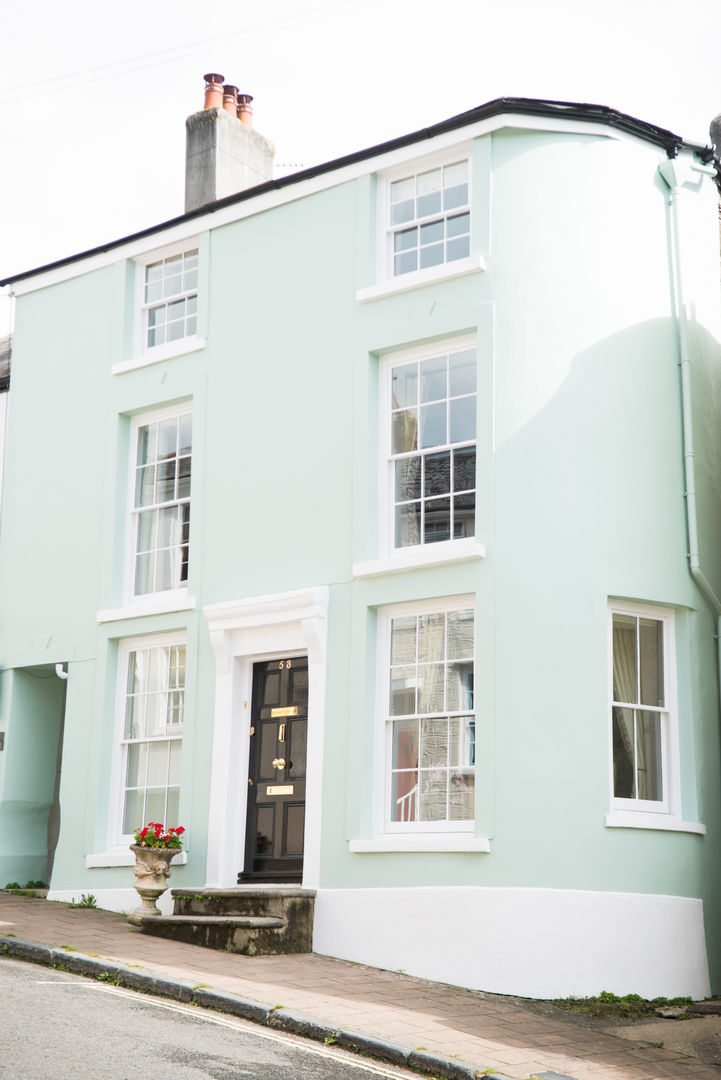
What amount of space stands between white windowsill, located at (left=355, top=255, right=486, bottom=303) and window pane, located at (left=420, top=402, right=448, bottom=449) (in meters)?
1.27

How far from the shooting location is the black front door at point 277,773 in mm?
13156

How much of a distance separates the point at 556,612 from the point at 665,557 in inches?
56.2

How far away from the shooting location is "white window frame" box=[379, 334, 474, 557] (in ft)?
40.3

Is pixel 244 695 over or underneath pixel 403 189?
underneath

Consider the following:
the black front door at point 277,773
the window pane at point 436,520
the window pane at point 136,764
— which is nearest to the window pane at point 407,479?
the window pane at point 436,520

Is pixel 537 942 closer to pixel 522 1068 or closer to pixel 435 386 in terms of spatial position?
pixel 522 1068

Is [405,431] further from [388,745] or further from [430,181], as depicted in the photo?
[388,745]

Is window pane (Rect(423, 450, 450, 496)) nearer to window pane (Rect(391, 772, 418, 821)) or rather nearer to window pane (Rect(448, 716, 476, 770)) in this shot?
window pane (Rect(448, 716, 476, 770))

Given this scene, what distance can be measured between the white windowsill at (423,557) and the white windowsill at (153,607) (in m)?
2.41

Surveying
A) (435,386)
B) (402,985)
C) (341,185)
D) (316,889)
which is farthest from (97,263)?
(402,985)

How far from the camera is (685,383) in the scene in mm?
12891

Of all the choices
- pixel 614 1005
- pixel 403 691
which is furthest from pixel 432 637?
pixel 614 1005

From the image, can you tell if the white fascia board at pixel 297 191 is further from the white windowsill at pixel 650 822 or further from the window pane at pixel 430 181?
the white windowsill at pixel 650 822

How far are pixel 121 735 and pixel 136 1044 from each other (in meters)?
7.03
